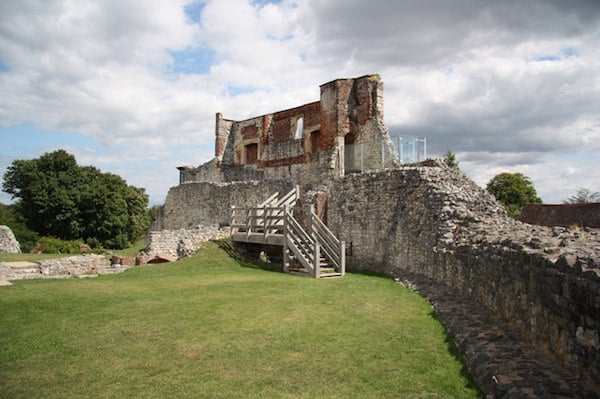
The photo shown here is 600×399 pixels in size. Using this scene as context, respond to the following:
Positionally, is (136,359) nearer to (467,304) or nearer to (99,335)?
(99,335)

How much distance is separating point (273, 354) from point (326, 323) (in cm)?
165

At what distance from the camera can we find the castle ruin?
4.32 m

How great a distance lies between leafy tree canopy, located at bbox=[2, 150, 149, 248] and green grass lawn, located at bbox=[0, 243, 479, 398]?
85.9 feet

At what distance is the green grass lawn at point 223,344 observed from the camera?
16.0 ft

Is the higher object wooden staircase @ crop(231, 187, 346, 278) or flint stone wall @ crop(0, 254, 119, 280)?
wooden staircase @ crop(231, 187, 346, 278)

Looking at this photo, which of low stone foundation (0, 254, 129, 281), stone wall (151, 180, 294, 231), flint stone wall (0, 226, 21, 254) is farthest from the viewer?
flint stone wall (0, 226, 21, 254)

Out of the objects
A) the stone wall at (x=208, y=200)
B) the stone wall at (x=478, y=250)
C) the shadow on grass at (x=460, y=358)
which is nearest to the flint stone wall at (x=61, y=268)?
the stone wall at (x=208, y=200)

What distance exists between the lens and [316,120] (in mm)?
25562

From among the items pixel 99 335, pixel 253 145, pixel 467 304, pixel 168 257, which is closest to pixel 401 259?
pixel 467 304

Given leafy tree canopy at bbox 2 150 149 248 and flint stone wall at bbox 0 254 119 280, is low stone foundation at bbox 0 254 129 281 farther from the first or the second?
leafy tree canopy at bbox 2 150 149 248

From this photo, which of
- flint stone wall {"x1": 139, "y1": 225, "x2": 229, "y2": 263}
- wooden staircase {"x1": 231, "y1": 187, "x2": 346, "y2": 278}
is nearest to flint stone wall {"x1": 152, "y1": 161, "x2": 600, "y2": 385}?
wooden staircase {"x1": 231, "y1": 187, "x2": 346, "y2": 278}

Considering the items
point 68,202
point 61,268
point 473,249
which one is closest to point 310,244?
point 473,249

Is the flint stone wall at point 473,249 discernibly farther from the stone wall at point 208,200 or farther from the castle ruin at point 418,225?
the stone wall at point 208,200

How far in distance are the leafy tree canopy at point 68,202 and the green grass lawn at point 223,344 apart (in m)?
26.2
